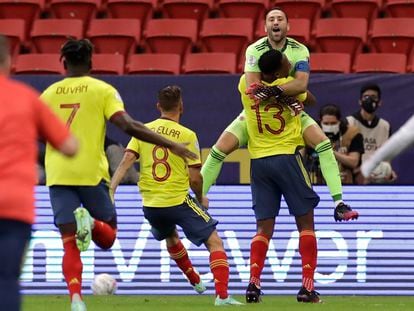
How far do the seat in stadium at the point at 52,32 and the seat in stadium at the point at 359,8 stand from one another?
3.55 m

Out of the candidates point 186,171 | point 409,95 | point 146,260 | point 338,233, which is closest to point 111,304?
point 186,171

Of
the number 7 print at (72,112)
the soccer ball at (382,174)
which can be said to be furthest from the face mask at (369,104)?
the number 7 print at (72,112)

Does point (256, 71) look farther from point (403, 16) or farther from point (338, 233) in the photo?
point (403, 16)

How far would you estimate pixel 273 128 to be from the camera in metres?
11.6

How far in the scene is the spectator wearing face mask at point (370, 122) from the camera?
1519 centimetres

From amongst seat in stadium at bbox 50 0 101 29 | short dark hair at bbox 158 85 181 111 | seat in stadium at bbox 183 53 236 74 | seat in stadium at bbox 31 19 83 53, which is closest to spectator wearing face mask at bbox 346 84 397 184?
seat in stadium at bbox 183 53 236 74

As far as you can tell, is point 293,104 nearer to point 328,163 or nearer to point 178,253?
point 328,163

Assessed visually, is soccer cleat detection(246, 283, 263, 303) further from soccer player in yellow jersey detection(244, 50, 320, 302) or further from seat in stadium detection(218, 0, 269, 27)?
seat in stadium detection(218, 0, 269, 27)

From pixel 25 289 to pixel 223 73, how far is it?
15.7 ft

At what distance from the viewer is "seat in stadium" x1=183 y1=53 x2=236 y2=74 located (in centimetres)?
1752

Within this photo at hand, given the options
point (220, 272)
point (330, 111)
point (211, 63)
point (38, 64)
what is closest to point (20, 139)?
point (220, 272)

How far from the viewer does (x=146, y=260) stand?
13703 millimetres

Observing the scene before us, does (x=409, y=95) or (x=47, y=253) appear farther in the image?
(x=409, y=95)

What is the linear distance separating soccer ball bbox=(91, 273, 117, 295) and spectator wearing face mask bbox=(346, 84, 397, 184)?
3.47 m
